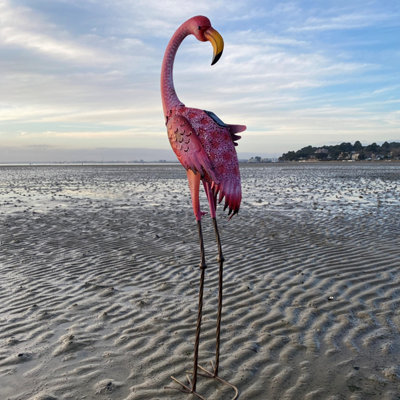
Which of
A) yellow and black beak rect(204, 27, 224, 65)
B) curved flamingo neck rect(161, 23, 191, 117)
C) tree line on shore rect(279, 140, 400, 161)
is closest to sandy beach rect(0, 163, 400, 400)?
curved flamingo neck rect(161, 23, 191, 117)

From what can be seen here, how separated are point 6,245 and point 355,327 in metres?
9.92

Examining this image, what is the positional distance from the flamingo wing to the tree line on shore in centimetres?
12103

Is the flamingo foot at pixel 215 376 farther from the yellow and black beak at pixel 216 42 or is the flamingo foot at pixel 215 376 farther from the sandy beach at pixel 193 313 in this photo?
the yellow and black beak at pixel 216 42

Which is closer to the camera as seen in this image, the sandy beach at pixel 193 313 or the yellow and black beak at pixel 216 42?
the yellow and black beak at pixel 216 42

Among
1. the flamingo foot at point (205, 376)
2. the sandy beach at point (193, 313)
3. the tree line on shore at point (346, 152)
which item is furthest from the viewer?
the tree line on shore at point (346, 152)

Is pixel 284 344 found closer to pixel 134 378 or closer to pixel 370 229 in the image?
pixel 134 378

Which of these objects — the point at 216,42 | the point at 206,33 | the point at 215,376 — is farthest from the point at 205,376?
the point at 206,33

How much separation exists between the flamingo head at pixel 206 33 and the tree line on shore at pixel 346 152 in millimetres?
120976

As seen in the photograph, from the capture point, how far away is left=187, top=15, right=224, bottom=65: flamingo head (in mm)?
3967

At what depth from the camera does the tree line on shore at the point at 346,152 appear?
4692 inches

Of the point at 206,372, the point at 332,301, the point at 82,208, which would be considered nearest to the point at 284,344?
the point at 206,372

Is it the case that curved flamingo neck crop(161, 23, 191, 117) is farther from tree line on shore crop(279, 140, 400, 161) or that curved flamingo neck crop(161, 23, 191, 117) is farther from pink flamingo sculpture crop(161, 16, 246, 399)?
tree line on shore crop(279, 140, 400, 161)

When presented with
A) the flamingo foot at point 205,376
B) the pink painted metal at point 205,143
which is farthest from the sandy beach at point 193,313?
the pink painted metal at point 205,143

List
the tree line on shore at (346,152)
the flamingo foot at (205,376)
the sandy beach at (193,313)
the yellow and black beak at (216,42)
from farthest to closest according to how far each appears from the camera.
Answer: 1. the tree line on shore at (346,152)
2. the sandy beach at (193,313)
3. the flamingo foot at (205,376)
4. the yellow and black beak at (216,42)
